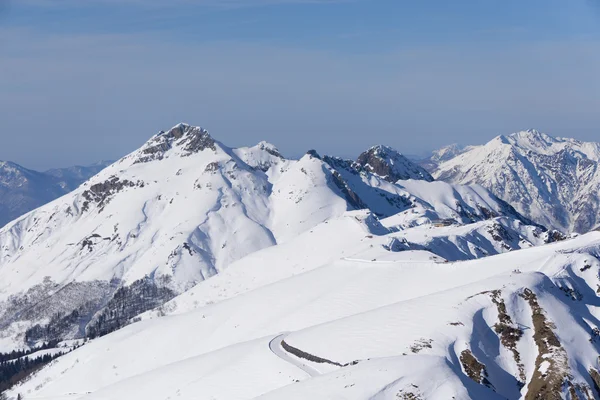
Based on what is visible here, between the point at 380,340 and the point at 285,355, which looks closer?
the point at 380,340

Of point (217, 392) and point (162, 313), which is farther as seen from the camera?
point (162, 313)

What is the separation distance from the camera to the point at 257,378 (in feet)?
285

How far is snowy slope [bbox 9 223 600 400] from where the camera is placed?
245ft

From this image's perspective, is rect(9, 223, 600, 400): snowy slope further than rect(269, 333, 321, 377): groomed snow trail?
No

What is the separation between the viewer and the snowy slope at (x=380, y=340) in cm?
7481

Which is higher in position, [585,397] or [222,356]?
[222,356]

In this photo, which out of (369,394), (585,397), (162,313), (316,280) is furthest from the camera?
(162,313)

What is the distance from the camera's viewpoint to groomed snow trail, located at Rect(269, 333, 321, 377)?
8488cm

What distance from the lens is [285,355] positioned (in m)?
92.3

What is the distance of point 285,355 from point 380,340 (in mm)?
12659

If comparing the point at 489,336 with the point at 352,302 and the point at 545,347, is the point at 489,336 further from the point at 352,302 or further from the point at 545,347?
the point at 352,302

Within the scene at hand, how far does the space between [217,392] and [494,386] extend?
28.1 meters

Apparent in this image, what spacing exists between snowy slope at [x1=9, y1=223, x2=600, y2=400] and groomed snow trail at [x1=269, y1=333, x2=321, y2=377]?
28 centimetres

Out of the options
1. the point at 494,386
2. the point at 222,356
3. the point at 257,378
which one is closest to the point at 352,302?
the point at 222,356
